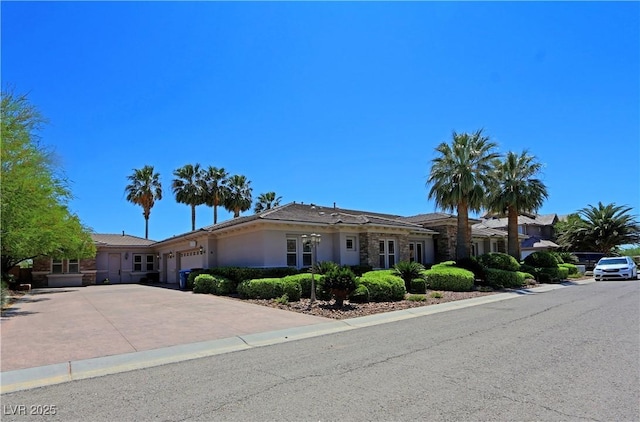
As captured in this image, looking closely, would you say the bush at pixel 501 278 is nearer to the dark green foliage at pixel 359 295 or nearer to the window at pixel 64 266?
the dark green foliage at pixel 359 295

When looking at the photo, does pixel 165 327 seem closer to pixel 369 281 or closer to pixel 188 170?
pixel 369 281

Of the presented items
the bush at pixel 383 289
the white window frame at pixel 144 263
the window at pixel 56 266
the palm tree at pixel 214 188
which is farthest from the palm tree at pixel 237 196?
the bush at pixel 383 289

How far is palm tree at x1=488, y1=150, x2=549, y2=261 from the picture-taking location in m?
26.9

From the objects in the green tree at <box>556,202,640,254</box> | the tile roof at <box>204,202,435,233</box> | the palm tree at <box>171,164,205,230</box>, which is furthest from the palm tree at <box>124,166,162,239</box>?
the green tree at <box>556,202,640,254</box>

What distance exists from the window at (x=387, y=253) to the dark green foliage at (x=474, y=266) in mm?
3783

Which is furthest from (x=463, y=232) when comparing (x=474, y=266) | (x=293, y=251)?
(x=293, y=251)

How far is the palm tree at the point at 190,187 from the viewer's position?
41.0m

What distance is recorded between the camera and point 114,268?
33.4 m

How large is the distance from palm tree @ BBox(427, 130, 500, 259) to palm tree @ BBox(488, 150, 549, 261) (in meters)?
3.19

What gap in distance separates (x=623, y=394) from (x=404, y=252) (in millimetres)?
20280

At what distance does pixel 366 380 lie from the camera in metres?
5.87

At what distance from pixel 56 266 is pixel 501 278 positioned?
3023cm

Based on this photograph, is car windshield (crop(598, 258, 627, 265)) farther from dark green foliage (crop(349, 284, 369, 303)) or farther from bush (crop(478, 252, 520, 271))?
dark green foliage (crop(349, 284, 369, 303))

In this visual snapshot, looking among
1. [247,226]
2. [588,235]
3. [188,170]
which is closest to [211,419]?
[247,226]
